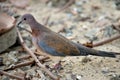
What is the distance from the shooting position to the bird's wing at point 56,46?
3.69 m

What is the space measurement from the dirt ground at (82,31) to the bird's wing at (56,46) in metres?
0.26

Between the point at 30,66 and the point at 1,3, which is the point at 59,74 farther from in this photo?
the point at 1,3

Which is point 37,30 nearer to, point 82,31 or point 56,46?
point 56,46

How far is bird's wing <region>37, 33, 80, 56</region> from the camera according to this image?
369cm

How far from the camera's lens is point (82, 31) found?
5105 mm

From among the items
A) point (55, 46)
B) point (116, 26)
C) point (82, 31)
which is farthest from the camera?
point (82, 31)

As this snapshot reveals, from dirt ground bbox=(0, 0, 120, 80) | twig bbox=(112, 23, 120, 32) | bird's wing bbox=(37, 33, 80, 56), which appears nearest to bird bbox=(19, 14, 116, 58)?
bird's wing bbox=(37, 33, 80, 56)

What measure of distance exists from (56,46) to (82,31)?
1.46m

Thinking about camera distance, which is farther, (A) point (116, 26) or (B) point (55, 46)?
(A) point (116, 26)

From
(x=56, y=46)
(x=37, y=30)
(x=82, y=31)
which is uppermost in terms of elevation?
(x=37, y=30)

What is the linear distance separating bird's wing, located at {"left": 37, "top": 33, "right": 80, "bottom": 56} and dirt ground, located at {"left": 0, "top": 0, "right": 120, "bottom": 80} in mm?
260

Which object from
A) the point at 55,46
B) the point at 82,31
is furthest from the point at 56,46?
the point at 82,31

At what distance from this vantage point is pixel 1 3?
5855mm

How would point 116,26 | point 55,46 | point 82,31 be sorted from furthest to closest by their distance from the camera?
point 82,31 → point 116,26 → point 55,46
